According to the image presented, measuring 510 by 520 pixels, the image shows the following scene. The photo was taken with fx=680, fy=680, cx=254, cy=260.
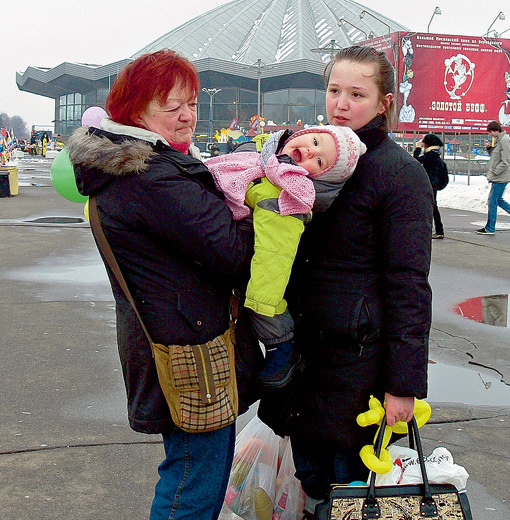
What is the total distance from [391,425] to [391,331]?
31 centimetres

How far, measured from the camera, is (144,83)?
206cm

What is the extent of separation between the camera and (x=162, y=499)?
2.18 m

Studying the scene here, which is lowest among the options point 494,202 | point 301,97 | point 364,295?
point 494,202

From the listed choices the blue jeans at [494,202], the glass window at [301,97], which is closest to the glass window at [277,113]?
the glass window at [301,97]

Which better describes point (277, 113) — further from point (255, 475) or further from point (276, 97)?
point (255, 475)

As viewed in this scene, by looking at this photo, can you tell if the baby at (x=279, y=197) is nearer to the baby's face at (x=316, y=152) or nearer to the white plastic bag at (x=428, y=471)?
the baby's face at (x=316, y=152)

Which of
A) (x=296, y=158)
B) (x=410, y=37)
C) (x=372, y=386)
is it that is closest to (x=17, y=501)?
(x=372, y=386)

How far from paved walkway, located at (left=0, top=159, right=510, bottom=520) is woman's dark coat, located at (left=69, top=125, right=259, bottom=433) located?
1.24m

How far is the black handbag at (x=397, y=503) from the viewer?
6.47 ft

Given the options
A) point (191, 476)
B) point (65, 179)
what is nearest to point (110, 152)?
point (191, 476)

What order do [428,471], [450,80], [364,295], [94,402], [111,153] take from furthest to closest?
[450,80]
[94,402]
[364,295]
[428,471]
[111,153]

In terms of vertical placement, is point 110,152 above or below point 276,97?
below

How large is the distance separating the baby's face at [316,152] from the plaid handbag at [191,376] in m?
0.61

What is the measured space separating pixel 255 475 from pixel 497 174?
1103 cm
